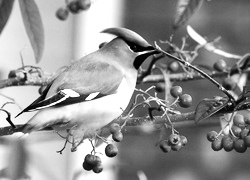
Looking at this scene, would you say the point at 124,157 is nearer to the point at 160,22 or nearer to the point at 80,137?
the point at 160,22

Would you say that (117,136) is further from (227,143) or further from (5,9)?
(5,9)

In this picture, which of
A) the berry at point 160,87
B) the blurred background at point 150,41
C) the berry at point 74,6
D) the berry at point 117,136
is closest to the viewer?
the berry at point 117,136

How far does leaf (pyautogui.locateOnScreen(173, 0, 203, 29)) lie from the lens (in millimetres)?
1569

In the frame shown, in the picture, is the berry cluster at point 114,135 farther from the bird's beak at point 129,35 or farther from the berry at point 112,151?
the bird's beak at point 129,35

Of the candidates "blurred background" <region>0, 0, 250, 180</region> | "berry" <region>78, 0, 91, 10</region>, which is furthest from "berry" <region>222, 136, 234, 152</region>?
"blurred background" <region>0, 0, 250, 180</region>

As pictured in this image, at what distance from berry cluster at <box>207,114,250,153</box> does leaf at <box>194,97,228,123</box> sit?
0.13 metres

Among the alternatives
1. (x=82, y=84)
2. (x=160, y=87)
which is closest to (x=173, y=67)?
(x=160, y=87)

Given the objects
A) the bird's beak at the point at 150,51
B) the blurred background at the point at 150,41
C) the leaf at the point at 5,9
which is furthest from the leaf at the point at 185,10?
the blurred background at the point at 150,41

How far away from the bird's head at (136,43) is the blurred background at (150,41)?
97.9 inches

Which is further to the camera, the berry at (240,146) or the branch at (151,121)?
the berry at (240,146)

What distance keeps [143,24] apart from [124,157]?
2.88 feet

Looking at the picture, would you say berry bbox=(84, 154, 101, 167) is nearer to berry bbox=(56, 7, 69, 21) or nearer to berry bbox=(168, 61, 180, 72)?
berry bbox=(168, 61, 180, 72)

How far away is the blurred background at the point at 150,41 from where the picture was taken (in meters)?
4.27

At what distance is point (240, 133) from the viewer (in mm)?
1498
